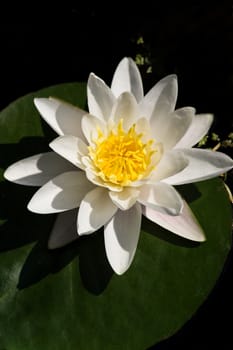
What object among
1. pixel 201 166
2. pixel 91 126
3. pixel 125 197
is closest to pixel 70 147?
pixel 91 126

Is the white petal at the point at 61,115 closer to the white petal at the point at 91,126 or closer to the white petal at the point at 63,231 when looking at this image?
the white petal at the point at 91,126

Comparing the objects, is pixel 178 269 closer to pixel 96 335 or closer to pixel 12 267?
pixel 96 335

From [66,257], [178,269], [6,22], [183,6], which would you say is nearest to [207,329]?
[178,269]

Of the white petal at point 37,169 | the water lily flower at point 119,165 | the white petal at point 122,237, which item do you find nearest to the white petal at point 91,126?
the water lily flower at point 119,165

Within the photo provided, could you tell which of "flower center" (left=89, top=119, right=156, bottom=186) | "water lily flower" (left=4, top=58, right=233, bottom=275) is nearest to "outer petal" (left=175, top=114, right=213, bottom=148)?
"water lily flower" (left=4, top=58, right=233, bottom=275)

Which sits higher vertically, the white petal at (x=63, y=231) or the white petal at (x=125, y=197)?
the white petal at (x=125, y=197)
